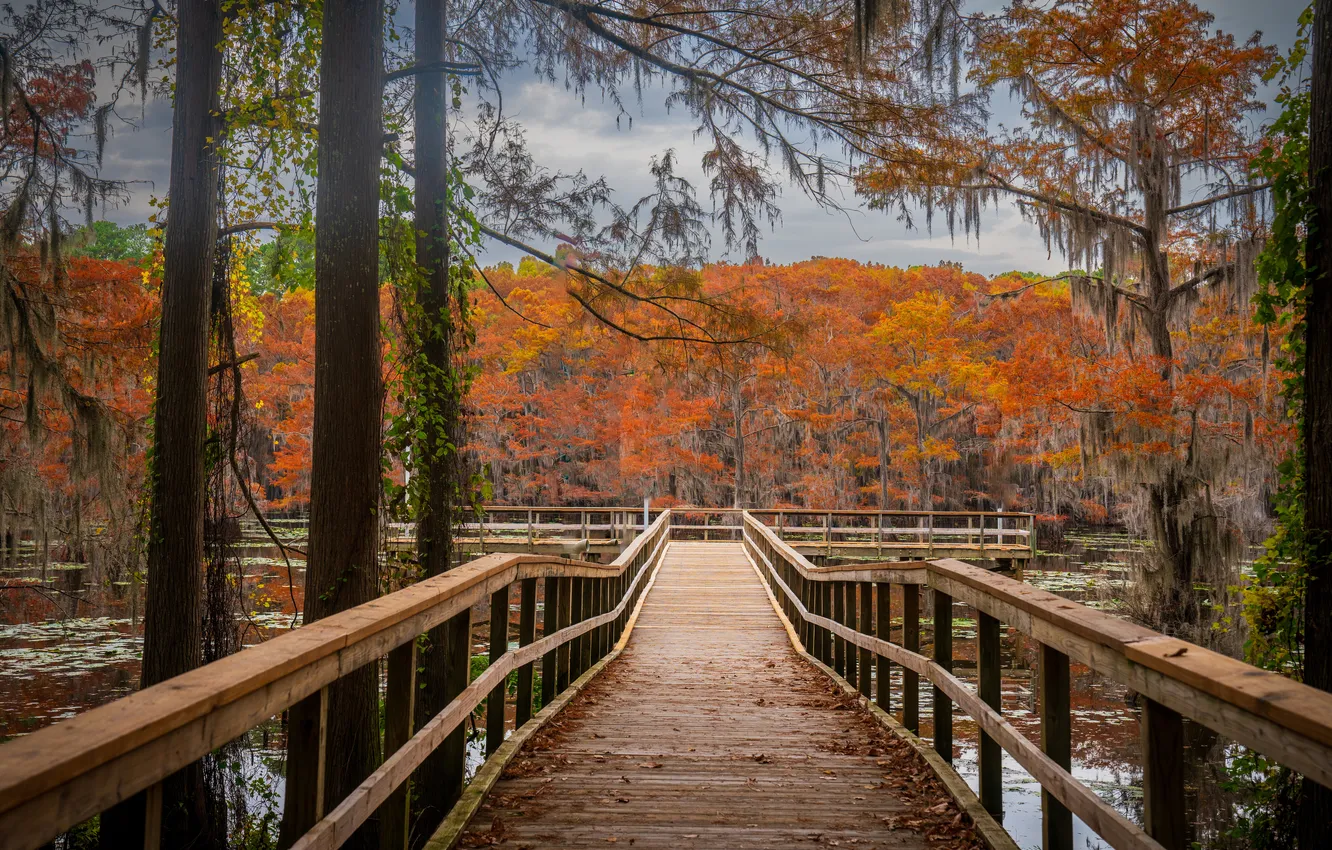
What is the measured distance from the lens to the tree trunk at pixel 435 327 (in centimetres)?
635

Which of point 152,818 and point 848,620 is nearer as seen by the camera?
point 152,818

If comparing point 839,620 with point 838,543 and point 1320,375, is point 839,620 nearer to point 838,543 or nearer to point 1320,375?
point 1320,375

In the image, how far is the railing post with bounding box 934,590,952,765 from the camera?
3945 mm

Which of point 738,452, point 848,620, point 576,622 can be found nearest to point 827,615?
point 848,620

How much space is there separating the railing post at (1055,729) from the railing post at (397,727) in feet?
6.51

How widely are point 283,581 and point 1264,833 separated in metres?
21.3

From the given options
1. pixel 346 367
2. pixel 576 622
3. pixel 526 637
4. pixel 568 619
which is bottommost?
pixel 576 622

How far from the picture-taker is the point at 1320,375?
3.82m

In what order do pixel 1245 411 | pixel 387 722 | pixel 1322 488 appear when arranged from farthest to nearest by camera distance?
1. pixel 1245 411
2. pixel 1322 488
3. pixel 387 722

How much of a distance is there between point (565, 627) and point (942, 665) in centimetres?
263

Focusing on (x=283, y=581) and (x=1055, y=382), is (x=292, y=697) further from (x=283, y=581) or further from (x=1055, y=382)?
(x=283, y=581)

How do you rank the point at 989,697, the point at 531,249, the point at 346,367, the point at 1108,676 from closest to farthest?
the point at 1108,676
the point at 989,697
the point at 346,367
the point at 531,249

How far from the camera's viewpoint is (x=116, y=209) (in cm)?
888

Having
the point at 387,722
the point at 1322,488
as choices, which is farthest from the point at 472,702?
the point at 1322,488
